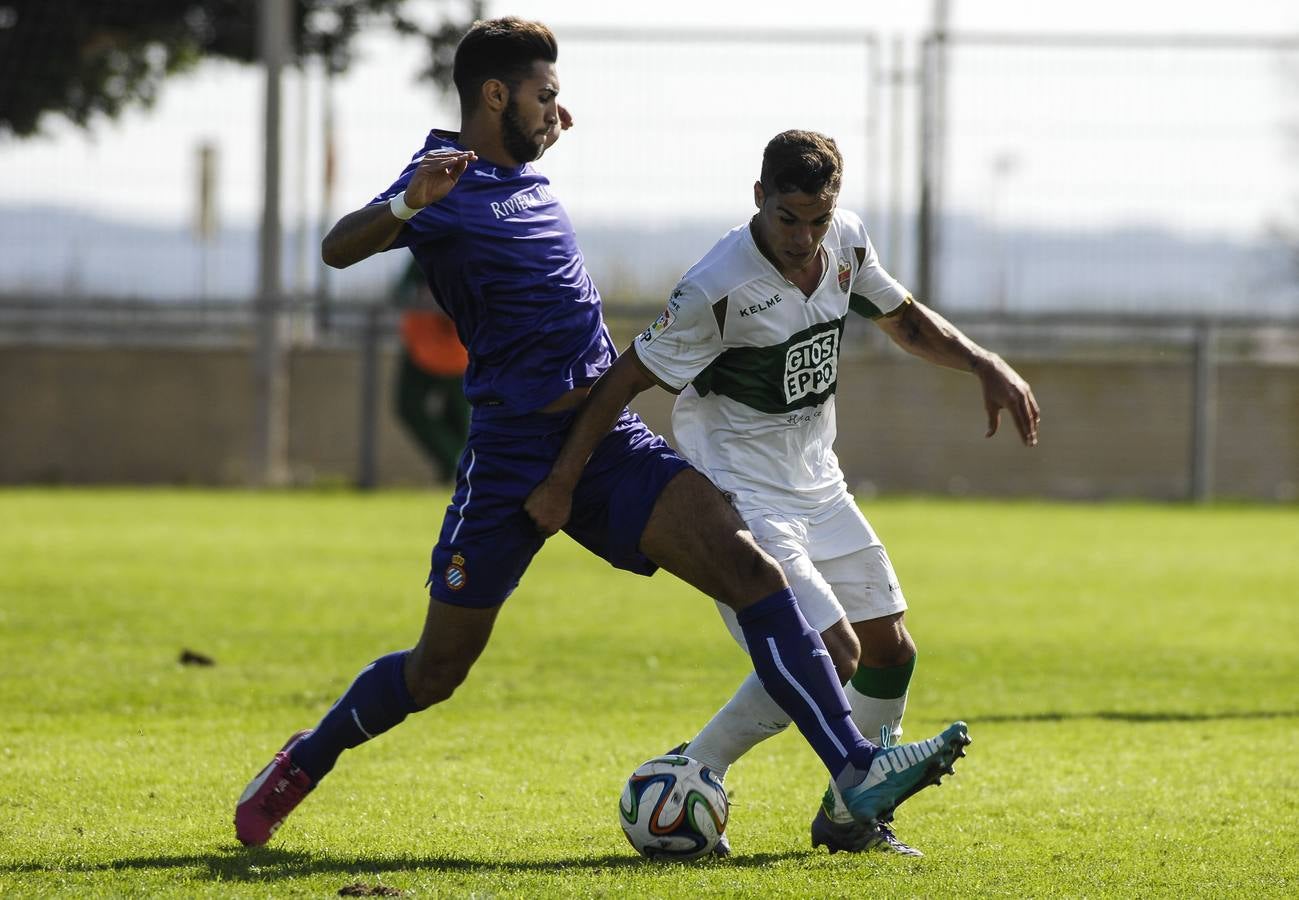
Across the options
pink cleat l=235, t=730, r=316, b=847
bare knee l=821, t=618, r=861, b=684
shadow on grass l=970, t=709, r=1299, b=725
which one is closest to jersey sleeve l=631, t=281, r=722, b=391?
bare knee l=821, t=618, r=861, b=684

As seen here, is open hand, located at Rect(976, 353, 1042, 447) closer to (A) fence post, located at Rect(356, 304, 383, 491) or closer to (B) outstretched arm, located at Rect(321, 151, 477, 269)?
(B) outstretched arm, located at Rect(321, 151, 477, 269)

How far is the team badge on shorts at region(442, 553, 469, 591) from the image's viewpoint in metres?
4.72

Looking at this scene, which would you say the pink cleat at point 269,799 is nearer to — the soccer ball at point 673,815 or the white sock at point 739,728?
the soccer ball at point 673,815

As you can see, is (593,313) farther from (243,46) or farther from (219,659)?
(243,46)

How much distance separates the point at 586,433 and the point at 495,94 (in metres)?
0.93

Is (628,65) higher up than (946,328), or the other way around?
(628,65)

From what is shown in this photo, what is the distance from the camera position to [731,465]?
16.1 feet

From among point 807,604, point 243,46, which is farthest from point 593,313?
point 243,46

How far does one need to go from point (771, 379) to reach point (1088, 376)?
578 inches

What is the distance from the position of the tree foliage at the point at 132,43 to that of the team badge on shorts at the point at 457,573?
55.1 ft

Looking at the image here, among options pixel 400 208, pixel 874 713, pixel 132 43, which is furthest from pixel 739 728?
pixel 132 43

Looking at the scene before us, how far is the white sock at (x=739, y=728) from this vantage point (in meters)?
4.89

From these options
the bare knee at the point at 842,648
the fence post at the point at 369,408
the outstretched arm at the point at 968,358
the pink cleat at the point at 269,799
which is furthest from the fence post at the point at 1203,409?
the pink cleat at the point at 269,799

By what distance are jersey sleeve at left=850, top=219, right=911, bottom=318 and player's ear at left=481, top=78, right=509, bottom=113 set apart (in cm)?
101
